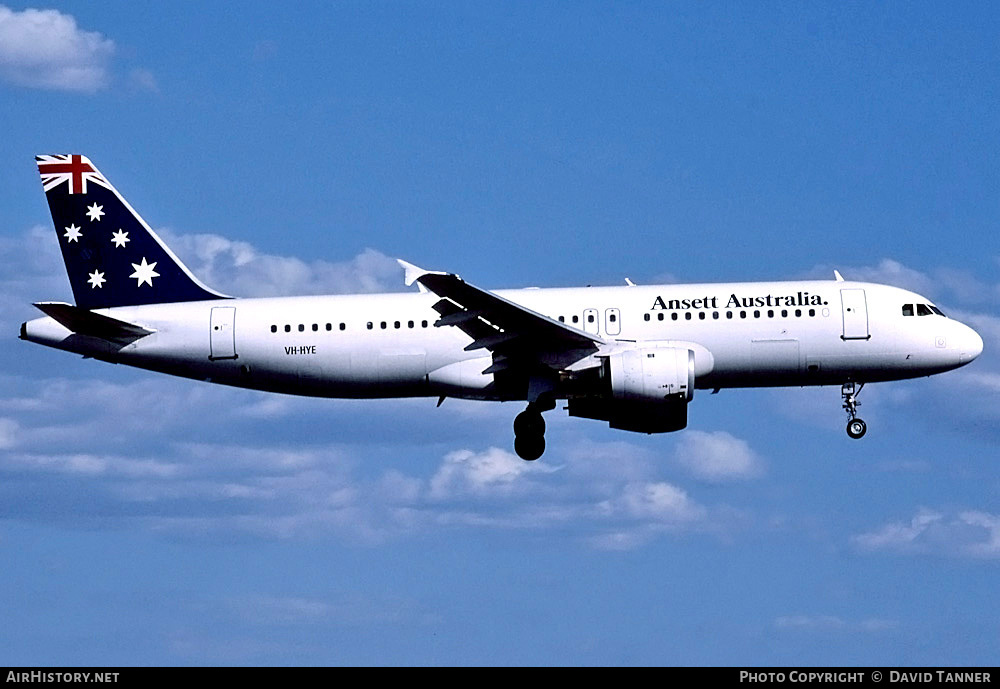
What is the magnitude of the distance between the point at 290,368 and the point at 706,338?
11.6m

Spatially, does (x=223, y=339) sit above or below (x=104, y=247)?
below

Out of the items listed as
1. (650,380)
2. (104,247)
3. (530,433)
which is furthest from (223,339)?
(650,380)

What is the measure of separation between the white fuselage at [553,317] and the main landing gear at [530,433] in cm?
98

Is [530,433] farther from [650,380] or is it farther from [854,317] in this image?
[854,317]

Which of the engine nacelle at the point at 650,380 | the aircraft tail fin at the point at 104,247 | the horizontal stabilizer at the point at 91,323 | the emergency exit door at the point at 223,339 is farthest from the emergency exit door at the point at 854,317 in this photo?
the horizontal stabilizer at the point at 91,323

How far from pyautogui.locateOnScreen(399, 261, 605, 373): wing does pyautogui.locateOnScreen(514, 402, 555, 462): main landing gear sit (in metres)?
1.68

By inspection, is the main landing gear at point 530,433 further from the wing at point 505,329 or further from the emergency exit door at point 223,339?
the emergency exit door at point 223,339

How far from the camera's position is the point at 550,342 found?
133 feet

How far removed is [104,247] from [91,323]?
13.1ft

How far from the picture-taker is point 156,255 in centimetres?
4591

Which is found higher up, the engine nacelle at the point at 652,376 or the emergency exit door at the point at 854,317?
the emergency exit door at the point at 854,317

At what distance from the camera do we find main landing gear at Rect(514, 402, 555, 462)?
4275 centimetres

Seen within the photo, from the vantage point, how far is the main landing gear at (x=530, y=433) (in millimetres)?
42750

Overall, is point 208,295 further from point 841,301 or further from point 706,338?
point 841,301
